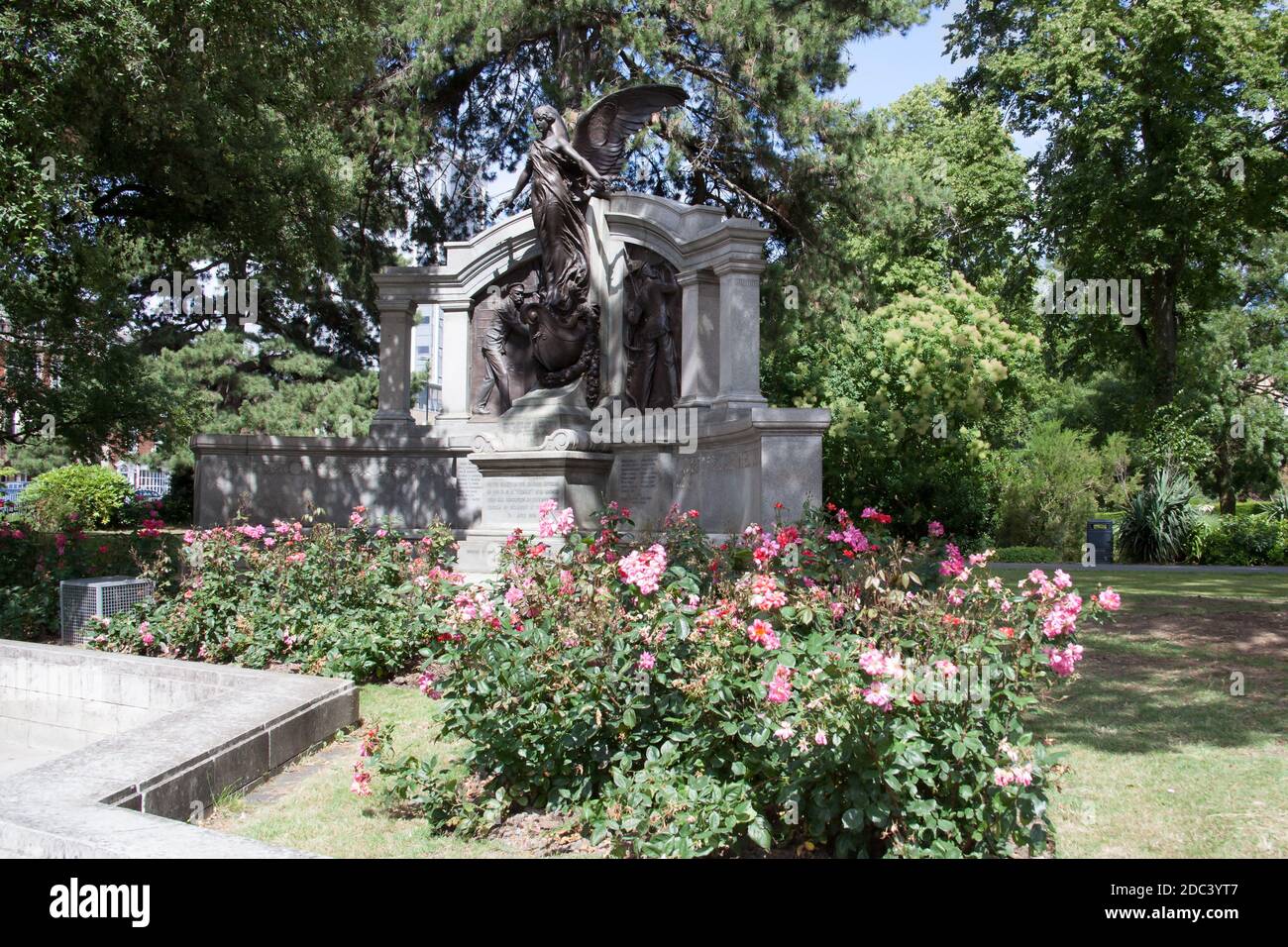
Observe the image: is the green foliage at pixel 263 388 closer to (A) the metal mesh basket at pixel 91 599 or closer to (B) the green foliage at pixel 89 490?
(B) the green foliage at pixel 89 490

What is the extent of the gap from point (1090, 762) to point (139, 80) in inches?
424

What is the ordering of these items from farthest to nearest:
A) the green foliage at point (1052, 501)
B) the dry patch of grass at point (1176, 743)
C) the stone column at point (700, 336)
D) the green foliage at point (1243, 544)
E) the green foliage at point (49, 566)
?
the green foliage at point (1052, 501) < the green foliage at point (1243, 544) < the stone column at point (700, 336) < the green foliage at point (49, 566) < the dry patch of grass at point (1176, 743)

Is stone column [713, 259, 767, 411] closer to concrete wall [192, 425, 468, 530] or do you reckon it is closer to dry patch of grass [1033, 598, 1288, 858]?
concrete wall [192, 425, 468, 530]

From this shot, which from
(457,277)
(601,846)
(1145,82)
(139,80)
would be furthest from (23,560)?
(1145,82)

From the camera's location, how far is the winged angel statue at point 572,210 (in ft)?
39.6

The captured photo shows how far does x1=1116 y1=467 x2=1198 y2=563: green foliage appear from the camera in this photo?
18.8 meters

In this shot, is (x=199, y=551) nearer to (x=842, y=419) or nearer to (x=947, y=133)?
(x=842, y=419)

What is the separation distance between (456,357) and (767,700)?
11.4 metres

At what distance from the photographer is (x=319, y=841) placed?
416cm

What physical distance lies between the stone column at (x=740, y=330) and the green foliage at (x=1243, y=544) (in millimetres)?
11764

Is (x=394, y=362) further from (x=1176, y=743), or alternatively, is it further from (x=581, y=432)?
(x=1176, y=743)

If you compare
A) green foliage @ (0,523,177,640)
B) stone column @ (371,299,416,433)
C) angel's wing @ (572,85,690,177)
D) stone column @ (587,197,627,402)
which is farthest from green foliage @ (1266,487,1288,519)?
green foliage @ (0,523,177,640)

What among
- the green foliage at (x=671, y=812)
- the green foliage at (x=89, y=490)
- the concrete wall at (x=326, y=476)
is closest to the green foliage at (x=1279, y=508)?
the concrete wall at (x=326, y=476)

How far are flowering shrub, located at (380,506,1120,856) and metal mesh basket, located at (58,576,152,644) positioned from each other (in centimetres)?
480
